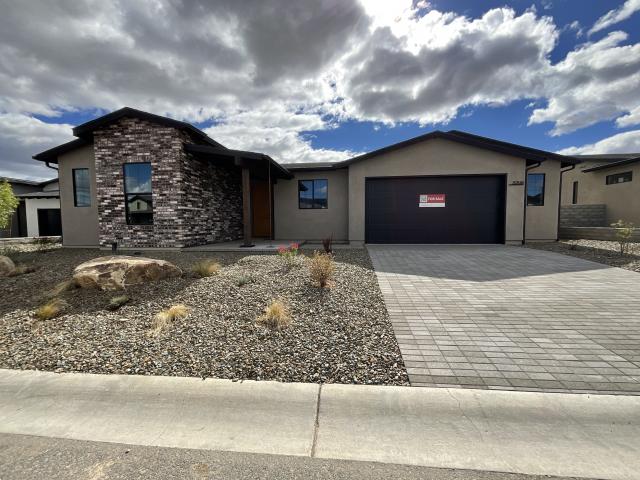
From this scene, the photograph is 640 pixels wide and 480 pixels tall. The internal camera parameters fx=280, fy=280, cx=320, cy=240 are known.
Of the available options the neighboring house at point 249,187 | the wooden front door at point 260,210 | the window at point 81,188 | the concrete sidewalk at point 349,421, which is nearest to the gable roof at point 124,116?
the neighboring house at point 249,187

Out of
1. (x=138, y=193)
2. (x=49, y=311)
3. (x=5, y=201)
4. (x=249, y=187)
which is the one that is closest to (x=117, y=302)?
(x=49, y=311)

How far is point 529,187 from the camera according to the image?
11.8 metres

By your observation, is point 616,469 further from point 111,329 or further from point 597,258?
point 597,258

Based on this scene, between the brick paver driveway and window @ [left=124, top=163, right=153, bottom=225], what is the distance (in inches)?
333

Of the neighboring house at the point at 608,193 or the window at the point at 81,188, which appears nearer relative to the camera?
the window at the point at 81,188

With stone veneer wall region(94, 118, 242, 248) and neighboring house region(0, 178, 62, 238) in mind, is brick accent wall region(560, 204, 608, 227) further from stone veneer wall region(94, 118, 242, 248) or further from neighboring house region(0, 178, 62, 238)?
neighboring house region(0, 178, 62, 238)

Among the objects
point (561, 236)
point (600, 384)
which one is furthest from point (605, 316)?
point (561, 236)

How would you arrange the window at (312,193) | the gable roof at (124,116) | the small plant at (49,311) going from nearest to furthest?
the small plant at (49,311) → the gable roof at (124,116) → the window at (312,193)

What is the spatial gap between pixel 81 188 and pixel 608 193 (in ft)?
83.1

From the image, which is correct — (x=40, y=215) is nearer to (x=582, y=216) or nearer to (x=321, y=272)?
(x=321, y=272)

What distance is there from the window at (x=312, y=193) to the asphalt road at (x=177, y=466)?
458 inches

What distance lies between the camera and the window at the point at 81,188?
36.8 feet

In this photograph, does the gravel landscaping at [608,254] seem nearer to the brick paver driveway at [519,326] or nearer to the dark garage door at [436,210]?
the brick paver driveway at [519,326]

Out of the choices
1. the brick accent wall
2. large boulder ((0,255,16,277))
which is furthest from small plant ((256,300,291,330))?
the brick accent wall
